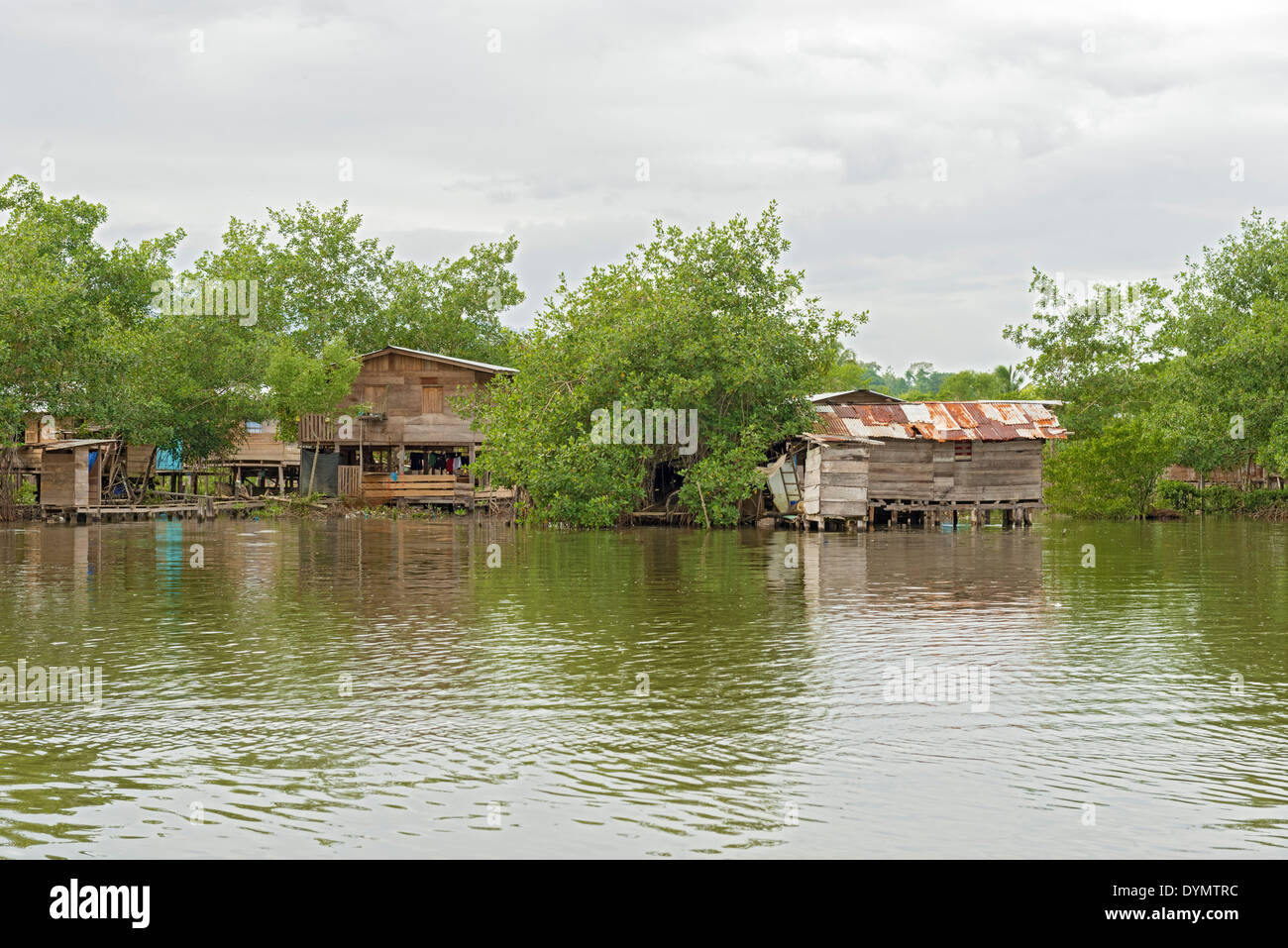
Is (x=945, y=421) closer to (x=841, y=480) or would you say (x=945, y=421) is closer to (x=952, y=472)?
(x=952, y=472)

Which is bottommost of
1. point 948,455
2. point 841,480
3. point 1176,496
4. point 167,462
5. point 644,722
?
point 644,722

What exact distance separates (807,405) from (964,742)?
34872 millimetres

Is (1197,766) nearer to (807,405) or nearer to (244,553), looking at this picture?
(244,553)

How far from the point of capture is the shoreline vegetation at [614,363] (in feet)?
131

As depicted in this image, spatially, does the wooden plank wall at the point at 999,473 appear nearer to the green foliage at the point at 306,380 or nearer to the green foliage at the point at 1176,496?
the green foliage at the point at 1176,496

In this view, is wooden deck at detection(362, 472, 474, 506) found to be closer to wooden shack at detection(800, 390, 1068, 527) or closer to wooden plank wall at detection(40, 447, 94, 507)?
wooden plank wall at detection(40, 447, 94, 507)

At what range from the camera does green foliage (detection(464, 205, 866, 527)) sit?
39750 millimetres

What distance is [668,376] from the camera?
129 ft

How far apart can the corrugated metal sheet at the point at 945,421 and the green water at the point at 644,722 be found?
24.2m

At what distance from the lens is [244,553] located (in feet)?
87.5

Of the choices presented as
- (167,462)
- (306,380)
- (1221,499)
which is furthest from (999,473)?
(167,462)

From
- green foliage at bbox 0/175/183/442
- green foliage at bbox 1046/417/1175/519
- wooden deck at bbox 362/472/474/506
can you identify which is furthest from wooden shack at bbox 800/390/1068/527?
green foliage at bbox 0/175/183/442

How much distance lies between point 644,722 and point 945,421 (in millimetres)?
37708

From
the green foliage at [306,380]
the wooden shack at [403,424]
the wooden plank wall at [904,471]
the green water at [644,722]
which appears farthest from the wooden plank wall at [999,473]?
the green water at [644,722]
